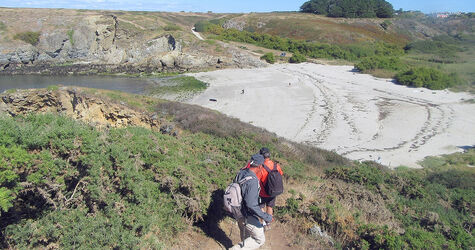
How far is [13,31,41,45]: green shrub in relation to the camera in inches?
1661

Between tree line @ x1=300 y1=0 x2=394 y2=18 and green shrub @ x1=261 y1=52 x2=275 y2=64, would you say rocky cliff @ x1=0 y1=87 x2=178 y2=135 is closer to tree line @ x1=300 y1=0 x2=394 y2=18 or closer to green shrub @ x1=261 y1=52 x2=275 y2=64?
green shrub @ x1=261 y1=52 x2=275 y2=64

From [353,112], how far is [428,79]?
11395 mm

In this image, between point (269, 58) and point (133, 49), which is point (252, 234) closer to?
point (269, 58)

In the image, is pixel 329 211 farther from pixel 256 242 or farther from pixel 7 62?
pixel 7 62

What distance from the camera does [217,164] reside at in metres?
6.86

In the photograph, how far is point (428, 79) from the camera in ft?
91.9

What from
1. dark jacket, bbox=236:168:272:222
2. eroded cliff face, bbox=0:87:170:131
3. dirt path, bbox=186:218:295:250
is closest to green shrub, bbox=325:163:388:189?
dirt path, bbox=186:218:295:250

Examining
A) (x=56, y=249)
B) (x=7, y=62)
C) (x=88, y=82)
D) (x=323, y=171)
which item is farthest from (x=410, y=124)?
(x=7, y=62)

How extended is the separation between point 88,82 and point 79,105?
77.1ft

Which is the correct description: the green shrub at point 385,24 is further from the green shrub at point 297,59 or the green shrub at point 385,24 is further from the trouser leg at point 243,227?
the trouser leg at point 243,227

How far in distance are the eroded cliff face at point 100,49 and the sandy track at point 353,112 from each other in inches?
328

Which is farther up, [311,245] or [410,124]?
[311,245]

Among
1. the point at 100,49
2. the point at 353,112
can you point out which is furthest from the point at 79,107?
the point at 100,49

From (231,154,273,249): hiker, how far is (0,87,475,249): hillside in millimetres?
708
